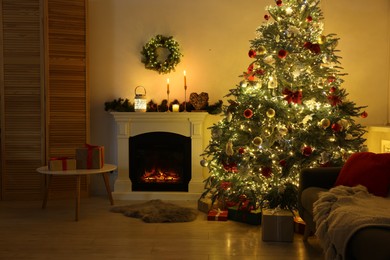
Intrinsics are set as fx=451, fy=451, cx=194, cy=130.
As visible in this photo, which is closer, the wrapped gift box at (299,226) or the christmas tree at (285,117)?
the wrapped gift box at (299,226)

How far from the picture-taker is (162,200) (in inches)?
212

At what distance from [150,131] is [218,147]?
1.20 m

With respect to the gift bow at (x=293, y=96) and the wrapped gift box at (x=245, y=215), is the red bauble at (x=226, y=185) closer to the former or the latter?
the wrapped gift box at (x=245, y=215)

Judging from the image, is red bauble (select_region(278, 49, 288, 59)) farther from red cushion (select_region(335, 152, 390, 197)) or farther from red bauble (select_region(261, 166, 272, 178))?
red cushion (select_region(335, 152, 390, 197))

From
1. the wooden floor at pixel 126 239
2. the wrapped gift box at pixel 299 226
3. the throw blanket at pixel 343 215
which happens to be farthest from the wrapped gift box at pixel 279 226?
the throw blanket at pixel 343 215

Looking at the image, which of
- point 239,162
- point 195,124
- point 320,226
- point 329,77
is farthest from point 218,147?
point 320,226

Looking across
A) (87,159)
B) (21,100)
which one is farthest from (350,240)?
(21,100)

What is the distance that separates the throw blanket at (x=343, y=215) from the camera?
98.6 inches

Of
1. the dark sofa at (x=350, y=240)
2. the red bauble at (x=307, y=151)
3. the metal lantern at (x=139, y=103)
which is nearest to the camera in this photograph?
the dark sofa at (x=350, y=240)

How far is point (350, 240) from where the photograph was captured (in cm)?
248

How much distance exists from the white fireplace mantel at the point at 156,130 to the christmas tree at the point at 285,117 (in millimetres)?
884

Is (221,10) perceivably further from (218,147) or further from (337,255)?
(337,255)

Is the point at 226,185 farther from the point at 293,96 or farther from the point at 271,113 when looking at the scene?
the point at 293,96

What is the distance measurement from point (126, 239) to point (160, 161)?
73.8 inches
